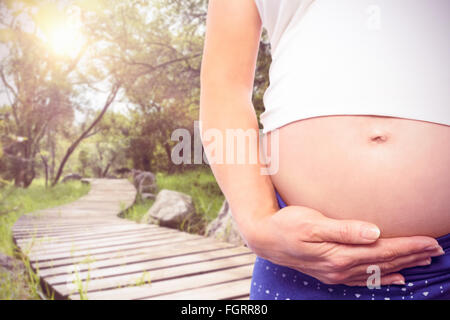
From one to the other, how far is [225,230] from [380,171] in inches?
105

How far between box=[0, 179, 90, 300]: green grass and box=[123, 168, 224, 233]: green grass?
4.37 ft

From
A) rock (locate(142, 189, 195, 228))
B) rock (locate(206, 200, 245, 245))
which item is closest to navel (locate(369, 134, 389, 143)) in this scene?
rock (locate(206, 200, 245, 245))

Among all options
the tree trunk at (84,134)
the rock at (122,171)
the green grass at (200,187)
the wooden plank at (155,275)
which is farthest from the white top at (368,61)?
the rock at (122,171)

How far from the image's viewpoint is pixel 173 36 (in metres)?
4.78

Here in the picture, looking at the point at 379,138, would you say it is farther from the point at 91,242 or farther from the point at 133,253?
the point at 91,242

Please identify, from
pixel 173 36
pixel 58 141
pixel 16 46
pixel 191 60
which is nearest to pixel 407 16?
pixel 191 60

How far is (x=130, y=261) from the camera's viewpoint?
2.34 meters

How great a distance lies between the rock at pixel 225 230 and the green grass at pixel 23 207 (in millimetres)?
1404

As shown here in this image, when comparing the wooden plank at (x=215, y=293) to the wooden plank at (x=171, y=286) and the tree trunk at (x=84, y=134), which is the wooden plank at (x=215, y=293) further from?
the tree trunk at (x=84, y=134)

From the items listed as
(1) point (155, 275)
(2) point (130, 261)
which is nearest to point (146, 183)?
(2) point (130, 261)

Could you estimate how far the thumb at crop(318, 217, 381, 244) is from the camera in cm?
47

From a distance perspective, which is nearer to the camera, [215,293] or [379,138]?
[379,138]

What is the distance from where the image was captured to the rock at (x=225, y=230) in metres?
2.96
